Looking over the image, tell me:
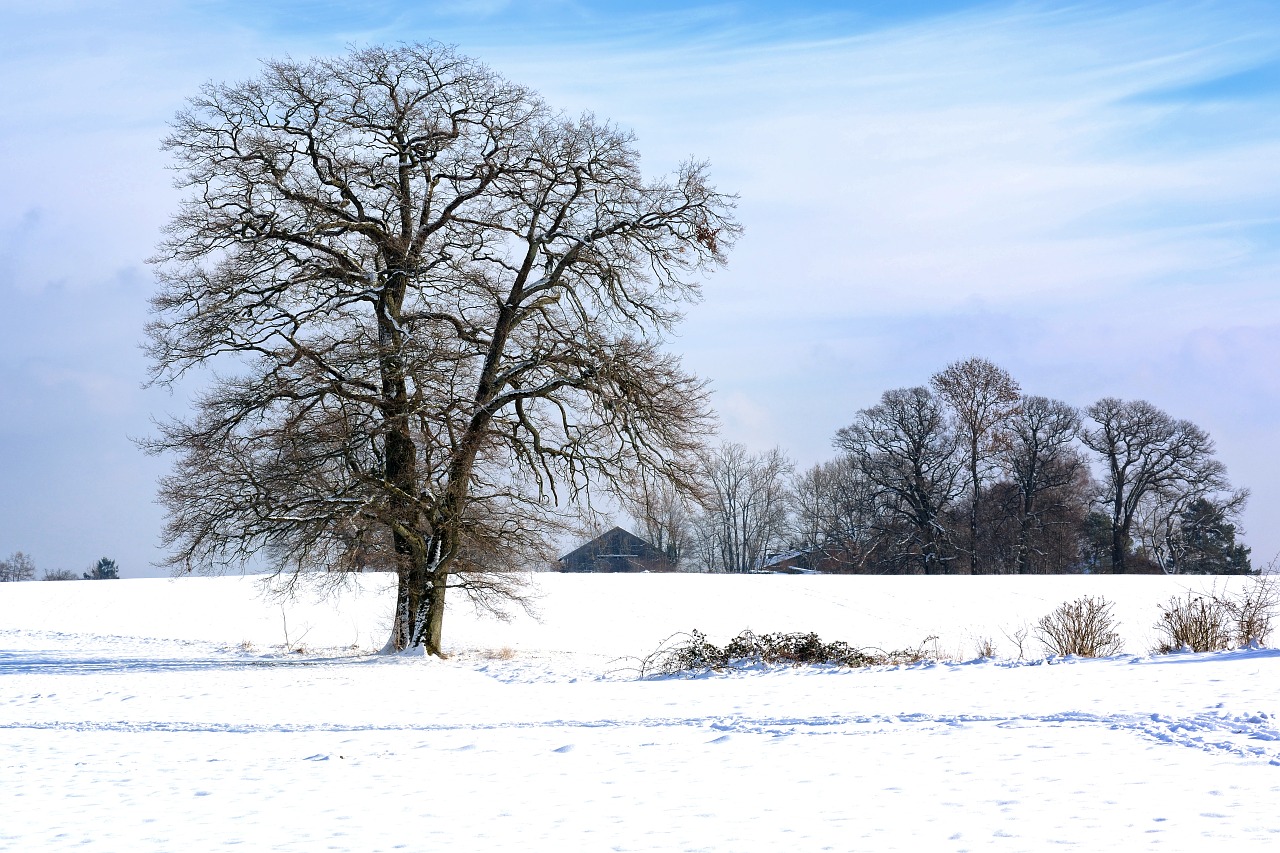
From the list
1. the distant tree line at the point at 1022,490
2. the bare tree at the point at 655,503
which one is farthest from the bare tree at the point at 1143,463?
the bare tree at the point at 655,503

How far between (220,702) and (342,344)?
749 centimetres

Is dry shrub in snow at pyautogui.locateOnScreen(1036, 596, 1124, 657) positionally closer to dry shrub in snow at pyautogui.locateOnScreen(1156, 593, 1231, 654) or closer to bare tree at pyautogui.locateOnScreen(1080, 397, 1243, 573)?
dry shrub in snow at pyautogui.locateOnScreen(1156, 593, 1231, 654)

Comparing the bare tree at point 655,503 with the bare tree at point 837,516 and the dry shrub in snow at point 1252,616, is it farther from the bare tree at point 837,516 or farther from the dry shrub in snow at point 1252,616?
the bare tree at point 837,516

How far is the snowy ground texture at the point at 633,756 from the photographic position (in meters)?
6.94

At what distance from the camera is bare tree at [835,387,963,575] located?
170 feet

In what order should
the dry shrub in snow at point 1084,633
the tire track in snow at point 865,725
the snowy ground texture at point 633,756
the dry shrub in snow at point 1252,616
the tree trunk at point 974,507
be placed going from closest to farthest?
the snowy ground texture at point 633,756 → the tire track in snow at point 865,725 → the dry shrub in snow at point 1252,616 → the dry shrub in snow at point 1084,633 → the tree trunk at point 974,507

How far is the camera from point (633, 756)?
380 inches

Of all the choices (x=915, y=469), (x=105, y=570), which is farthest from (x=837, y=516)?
(x=105, y=570)

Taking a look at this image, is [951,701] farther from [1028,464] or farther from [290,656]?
[1028,464]

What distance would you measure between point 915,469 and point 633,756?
44133 millimetres

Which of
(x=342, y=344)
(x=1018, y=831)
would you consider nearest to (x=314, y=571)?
(x=342, y=344)

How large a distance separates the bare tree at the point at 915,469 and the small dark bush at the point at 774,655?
35.2 meters

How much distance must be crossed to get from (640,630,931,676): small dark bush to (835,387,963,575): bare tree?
116 ft

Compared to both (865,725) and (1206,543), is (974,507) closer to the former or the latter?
(1206,543)
